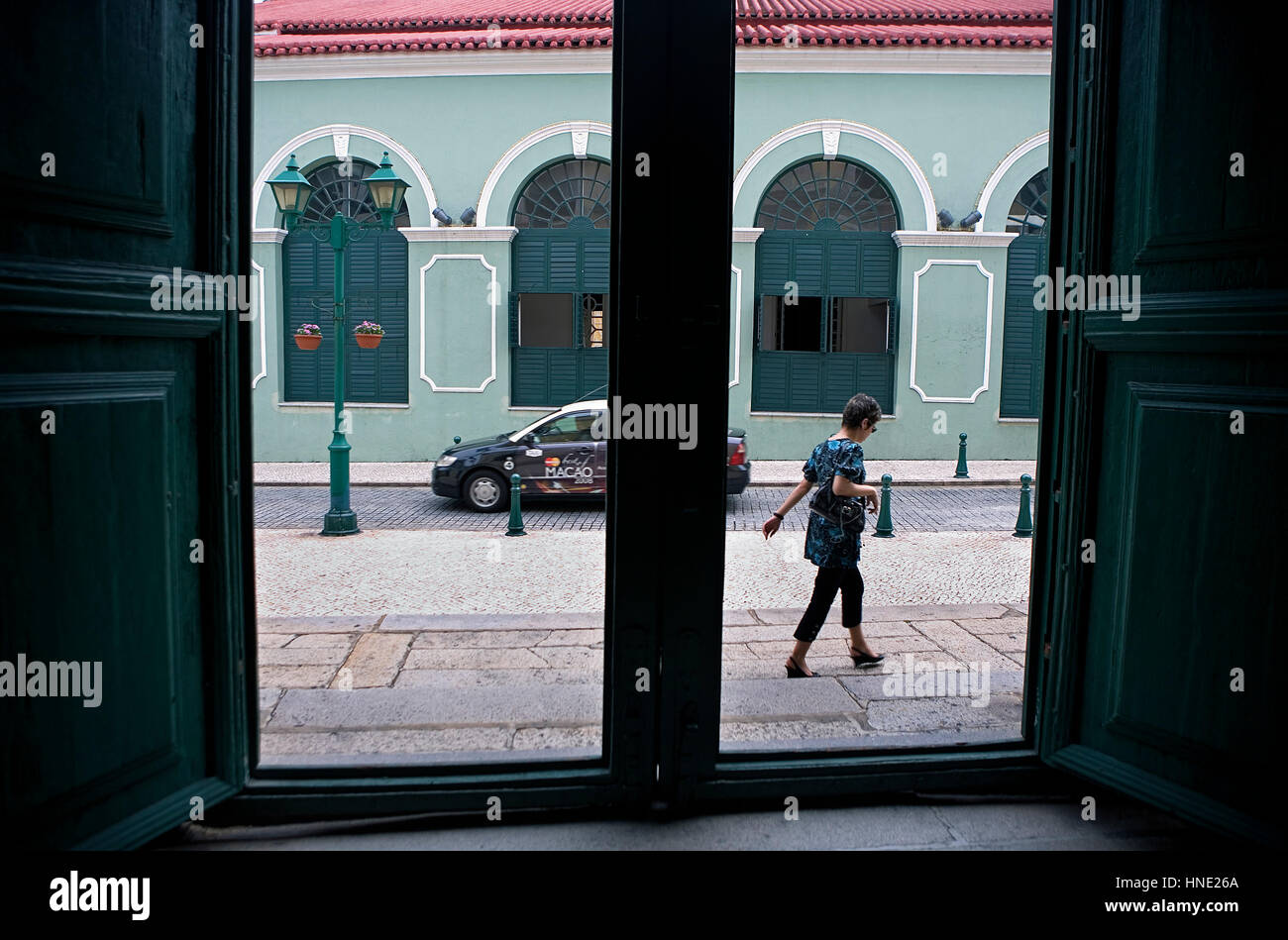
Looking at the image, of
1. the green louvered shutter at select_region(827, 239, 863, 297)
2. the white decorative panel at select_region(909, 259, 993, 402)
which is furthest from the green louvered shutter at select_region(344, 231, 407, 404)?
the white decorative panel at select_region(909, 259, 993, 402)

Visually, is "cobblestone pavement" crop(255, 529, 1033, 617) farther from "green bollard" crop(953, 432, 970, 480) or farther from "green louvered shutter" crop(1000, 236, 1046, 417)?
"green louvered shutter" crop(1000, 236, 1046, 417)

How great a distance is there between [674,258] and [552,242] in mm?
12929

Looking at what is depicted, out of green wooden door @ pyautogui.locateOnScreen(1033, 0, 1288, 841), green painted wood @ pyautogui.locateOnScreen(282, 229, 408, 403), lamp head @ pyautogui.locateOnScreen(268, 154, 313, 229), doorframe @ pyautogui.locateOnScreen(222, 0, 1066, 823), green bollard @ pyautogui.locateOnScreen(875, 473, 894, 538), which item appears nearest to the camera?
green wooden door @ pyautogui.locateOnScreen(1033, 0, 1288, 841)

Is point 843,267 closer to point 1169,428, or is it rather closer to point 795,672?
point 795,672

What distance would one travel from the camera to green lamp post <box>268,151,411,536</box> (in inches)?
385

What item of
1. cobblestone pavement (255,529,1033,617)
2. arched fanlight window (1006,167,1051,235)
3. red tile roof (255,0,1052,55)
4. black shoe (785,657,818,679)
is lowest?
cobblestone pavement (255,529,1033,617)

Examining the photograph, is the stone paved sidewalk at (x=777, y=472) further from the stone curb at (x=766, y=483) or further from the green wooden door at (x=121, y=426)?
the green wooden door at (x=121, y=426)

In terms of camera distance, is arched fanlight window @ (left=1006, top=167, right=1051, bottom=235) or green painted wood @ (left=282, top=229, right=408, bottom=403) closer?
arched fanlight window @ (left=1006, top=167, right=1051, bottom=235)

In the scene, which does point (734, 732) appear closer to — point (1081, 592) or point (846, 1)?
point (1081, 592)

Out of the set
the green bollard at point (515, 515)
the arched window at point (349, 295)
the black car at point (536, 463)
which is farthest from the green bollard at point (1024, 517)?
the arched window at point (349, 295)

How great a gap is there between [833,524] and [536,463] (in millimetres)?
6676

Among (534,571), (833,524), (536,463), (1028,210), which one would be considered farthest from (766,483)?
(833,524)
